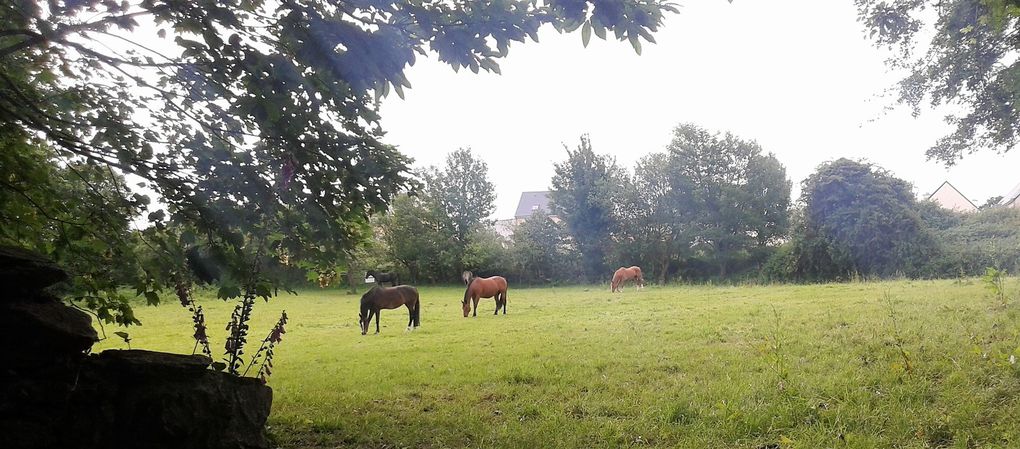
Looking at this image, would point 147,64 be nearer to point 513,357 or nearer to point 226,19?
point 226,19

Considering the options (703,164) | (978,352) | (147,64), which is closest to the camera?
(147,64)

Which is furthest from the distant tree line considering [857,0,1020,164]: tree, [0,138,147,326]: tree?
[0,138,147,326]: tree

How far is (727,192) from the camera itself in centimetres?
2862

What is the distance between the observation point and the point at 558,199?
104ft

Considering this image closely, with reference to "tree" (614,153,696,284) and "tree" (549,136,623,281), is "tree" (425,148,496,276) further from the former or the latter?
"tree" (614,153,696,284)

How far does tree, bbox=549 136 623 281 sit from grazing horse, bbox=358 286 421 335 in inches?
780

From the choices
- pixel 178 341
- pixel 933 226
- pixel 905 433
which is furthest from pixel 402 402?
pixel 933 226

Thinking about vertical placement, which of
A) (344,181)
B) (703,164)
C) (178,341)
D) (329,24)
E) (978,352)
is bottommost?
(178,341)

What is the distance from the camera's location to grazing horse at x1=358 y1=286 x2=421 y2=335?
10945 millimetres

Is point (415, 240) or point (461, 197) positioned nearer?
point (415, 240)

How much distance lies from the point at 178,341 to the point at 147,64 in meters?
8.10

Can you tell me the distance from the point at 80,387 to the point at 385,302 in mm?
8642

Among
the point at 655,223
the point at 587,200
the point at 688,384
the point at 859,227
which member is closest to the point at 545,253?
the point at 587,200

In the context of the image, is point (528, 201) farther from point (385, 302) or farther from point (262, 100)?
point (262, 100)
